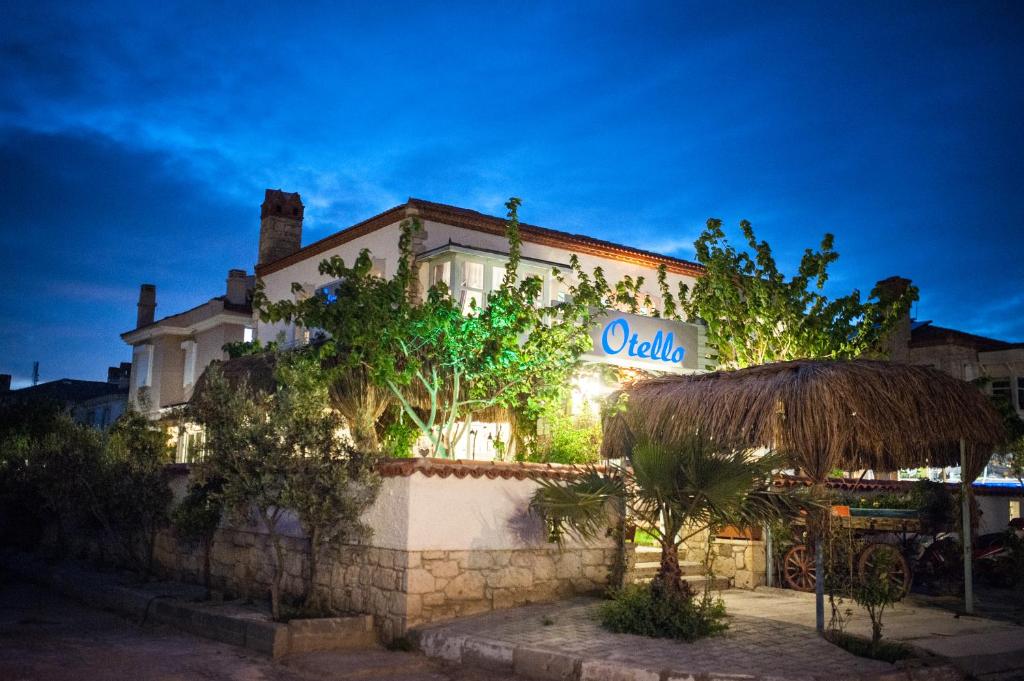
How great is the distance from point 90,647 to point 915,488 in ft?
44.0

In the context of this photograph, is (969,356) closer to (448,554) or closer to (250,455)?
(448,554)

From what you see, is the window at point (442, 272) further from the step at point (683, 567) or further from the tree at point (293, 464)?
the tree at point (293, 464)

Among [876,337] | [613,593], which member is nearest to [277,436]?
[613,593]

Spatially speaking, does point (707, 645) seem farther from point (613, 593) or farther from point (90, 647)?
point (90, 647)

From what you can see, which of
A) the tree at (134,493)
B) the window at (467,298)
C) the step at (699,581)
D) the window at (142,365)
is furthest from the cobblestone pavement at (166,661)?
the window at (142,365)

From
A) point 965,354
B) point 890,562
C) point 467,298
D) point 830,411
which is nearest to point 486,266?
point 467,298

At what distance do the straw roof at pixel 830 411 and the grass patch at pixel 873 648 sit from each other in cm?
203

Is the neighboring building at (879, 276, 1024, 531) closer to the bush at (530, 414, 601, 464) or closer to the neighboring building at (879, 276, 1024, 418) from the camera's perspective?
the neighboring building at (879, 276, 1024, 418)

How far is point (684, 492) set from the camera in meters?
9.18

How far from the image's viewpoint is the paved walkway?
25.4ft

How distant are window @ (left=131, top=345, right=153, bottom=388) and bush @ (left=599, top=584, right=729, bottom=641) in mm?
30667

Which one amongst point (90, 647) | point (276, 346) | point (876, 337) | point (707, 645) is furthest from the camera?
point (876, 337)

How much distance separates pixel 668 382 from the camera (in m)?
12.6

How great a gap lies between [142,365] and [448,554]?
100ft
